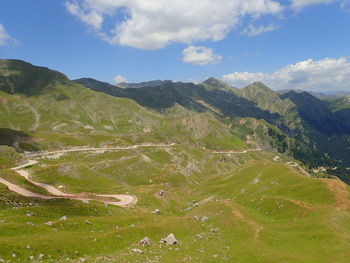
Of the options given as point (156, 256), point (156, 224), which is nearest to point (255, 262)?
point (156, 256)

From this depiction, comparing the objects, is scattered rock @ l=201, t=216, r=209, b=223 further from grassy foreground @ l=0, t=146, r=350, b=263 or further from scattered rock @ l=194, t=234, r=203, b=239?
scattered rock @ l=194, t=234, r=203, b=239

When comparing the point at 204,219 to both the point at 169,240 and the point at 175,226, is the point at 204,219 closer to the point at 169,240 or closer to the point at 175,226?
the point at 175,226

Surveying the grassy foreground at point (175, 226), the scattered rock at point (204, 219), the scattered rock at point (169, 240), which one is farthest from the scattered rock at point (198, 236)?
the scattered rock at point (204, 219)

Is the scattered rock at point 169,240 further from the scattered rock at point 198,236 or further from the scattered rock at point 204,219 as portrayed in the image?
the scattered rock at point 204,219

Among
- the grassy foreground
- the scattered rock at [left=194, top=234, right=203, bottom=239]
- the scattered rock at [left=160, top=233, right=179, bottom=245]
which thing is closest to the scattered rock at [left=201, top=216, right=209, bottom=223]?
the grassy foreground

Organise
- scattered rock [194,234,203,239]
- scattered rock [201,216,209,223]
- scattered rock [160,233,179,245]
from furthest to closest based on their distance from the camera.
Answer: scattered rock [201,216,209,223], scattered rock [194,234,203,239], scattered rock [160,233,179,245]

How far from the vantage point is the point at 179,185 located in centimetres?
16900

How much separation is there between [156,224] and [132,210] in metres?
19.9

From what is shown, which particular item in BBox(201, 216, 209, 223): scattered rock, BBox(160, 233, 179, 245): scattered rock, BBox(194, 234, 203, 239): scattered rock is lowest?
BBox(201, 216, 209, 223): scattered rock

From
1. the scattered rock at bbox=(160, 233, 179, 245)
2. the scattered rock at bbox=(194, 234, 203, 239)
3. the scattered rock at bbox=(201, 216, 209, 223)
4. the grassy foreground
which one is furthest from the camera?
the scattered rock at bbox=(201, 216, 209, 223)

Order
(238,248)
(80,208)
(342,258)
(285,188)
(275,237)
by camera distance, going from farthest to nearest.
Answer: (285,188) < (80,208) < (275,237) < (238,248) < (342,258)

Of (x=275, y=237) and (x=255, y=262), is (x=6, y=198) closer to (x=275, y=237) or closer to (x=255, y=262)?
(x=255, y=262)

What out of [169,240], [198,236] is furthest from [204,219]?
[169,240]

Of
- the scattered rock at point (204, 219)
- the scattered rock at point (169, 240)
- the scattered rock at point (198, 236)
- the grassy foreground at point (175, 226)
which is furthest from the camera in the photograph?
the scattered rock at point (204, 219)
